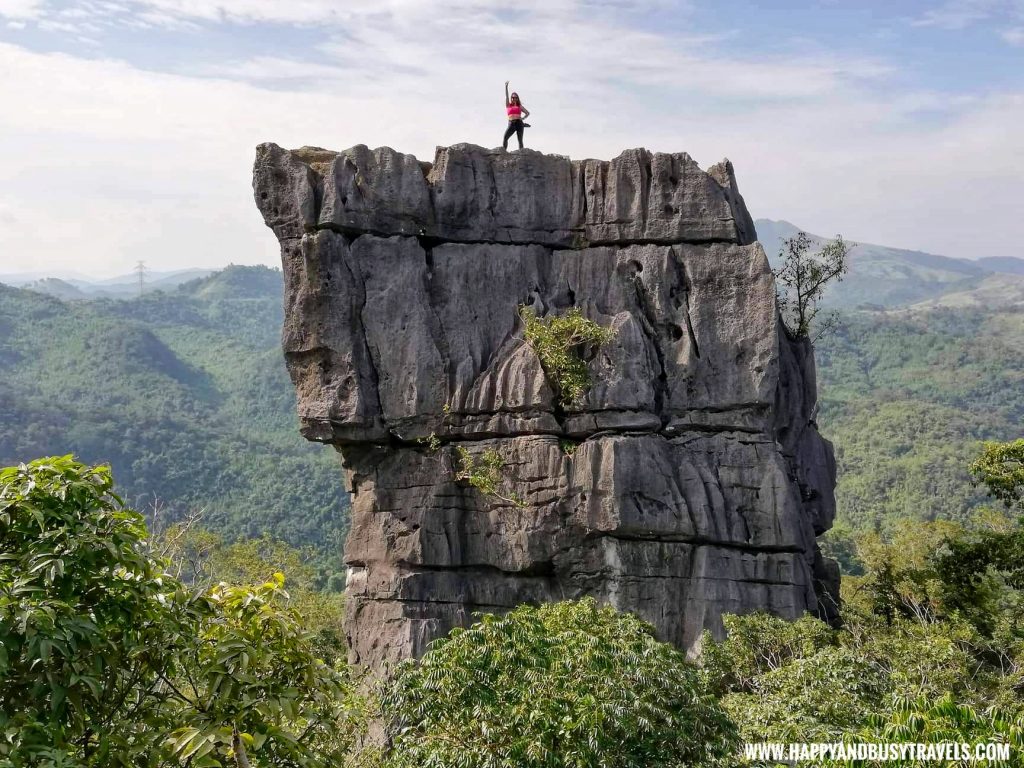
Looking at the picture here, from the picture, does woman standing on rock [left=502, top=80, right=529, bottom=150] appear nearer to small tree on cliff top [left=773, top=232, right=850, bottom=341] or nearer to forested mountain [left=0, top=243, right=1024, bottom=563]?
small tree on cliff top [left=773, top=232, right=850, bottom=341]

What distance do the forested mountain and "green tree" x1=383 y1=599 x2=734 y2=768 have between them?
41.0 meters

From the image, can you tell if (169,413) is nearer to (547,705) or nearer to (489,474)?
(489,474)

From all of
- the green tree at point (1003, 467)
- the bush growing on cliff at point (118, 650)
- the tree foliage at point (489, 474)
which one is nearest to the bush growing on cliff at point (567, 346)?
the tree foliage at point (489, 474)

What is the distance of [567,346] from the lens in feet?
54.6

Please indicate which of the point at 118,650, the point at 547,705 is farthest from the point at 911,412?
the point at 118,650

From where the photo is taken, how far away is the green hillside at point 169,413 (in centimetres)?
7300

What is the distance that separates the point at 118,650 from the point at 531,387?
10.8m

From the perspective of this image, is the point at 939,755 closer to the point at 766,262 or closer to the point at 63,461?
the point at 63,461

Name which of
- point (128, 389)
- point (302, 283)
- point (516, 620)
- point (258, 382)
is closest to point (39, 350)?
point (128, 389)

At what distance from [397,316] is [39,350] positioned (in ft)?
344

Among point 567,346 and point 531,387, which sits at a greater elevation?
point 567,346

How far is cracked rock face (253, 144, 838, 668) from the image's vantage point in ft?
53.3

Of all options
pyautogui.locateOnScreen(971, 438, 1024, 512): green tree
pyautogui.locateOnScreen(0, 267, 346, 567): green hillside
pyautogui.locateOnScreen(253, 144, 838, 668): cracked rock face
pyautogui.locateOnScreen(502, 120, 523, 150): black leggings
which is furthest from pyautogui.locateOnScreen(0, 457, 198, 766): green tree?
pyautogui.locateOnScreen(0, 267, 346, 567): green hillside

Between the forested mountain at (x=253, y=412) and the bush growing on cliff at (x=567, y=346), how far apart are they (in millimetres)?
34837
